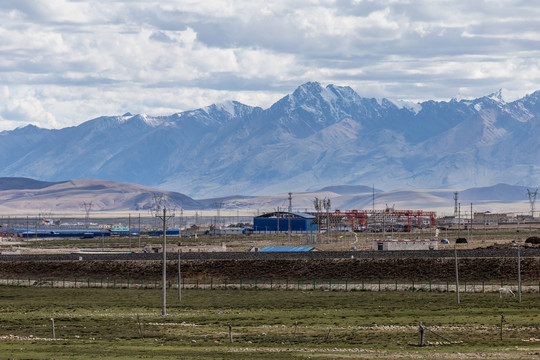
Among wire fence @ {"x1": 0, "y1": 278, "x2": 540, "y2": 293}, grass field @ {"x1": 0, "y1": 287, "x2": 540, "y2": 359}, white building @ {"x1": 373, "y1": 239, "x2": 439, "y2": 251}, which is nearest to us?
grass field @ {"x1": 0, "y1": 287, "x2": 540, "y2": 359}

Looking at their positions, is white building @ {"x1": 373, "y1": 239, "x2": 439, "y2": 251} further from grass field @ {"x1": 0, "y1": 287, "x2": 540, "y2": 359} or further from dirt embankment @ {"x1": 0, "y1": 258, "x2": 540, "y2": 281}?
grass field @ {"x1": 0, "y1": 287, "x2": 540, "y2": 359}

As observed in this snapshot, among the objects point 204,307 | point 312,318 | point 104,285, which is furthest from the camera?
point 104,285

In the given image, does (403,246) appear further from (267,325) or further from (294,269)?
(267,325)

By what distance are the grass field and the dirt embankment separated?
17.4m

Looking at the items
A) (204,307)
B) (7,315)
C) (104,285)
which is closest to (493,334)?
(204,307)

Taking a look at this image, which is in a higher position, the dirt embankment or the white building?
the white building

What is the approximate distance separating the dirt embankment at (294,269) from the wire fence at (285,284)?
3.01m

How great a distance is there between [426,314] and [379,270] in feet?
138

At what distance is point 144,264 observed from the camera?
124062 mm

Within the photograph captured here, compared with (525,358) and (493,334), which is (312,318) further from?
(525,358)

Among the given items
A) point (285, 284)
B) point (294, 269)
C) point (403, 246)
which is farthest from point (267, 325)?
point (403, 246)

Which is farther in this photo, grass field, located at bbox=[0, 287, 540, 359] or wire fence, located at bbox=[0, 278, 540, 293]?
wire fence, located at bbox=[0, 278, 540, 293]

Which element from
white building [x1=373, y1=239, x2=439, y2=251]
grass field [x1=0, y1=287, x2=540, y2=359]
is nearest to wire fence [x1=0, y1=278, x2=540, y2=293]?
grass field [x1=0, y1=287, x2=540, y2=359]

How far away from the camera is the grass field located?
49.7 metres
